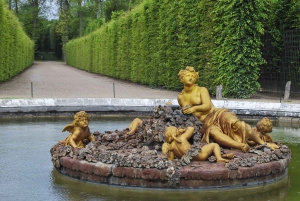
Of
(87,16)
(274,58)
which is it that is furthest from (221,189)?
(87,16)

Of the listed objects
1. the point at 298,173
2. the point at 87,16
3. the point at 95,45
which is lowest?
the point at 298,173

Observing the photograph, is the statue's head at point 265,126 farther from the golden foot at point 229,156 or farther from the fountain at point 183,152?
the golden foot at point 229,156

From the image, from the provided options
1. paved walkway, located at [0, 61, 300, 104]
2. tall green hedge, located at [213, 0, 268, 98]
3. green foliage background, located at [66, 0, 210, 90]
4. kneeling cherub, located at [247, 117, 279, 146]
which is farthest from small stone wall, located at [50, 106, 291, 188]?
green foliage background, located at [66, 0, 210, 90]

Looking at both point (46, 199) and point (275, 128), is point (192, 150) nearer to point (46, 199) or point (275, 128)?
point (46, 199)

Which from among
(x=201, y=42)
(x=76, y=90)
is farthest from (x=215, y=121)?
(x=76, y=90)

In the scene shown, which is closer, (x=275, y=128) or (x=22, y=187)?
(x=22, y=187)

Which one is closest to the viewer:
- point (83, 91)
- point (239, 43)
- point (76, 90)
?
point (239, 43)

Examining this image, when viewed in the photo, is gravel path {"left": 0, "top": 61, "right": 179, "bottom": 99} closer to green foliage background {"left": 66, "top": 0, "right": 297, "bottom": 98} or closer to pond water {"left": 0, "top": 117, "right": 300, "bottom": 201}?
green foliage background {"left": 66, "top": 0, "right": 297, "bottom": 98}

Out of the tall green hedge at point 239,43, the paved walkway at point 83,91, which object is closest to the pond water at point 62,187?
the paved walkway at point 83,91

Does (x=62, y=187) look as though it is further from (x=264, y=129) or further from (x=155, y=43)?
(x=155, y=43)

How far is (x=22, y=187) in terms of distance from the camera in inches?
198

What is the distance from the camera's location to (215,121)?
5805 mm

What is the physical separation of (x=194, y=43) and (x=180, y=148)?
13.4 m

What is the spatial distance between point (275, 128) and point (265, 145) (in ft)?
13.6
